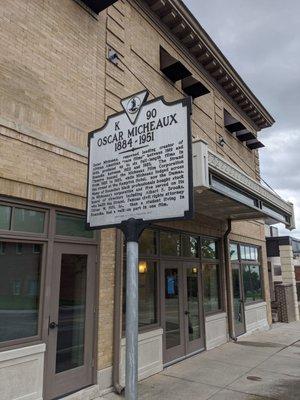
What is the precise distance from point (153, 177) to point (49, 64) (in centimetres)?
381

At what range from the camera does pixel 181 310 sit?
9.76 m

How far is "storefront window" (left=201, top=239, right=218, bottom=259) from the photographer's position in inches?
455

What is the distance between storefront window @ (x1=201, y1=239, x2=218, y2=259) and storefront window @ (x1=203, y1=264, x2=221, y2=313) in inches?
11.9

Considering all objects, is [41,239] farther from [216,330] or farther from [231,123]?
[231,123]

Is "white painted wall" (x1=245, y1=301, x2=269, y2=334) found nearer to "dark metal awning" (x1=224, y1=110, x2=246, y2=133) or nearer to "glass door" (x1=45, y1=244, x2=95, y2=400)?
"dark metal awning" (x1=224, y1=110, x2=246, y2=133)

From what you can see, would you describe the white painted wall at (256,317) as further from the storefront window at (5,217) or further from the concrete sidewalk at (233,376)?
the storefront window at (5,217)

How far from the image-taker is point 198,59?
495 inches

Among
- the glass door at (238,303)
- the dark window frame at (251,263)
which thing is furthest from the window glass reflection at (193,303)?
the dark window frame at (251,263)

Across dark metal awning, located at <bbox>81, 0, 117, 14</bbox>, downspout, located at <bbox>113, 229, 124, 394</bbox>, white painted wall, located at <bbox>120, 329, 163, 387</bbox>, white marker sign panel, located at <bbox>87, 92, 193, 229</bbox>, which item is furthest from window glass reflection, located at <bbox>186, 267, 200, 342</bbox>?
dark metal awning, located at <bbox>81, 0, 117, 14</bbox>

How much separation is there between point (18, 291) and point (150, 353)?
3.70 meters

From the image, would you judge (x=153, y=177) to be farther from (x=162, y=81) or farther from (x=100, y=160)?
(x=162, y=81)

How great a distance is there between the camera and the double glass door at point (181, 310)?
360 inches

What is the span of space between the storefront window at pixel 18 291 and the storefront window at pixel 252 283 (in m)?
9.89

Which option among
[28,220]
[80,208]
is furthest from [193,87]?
[28,220]
